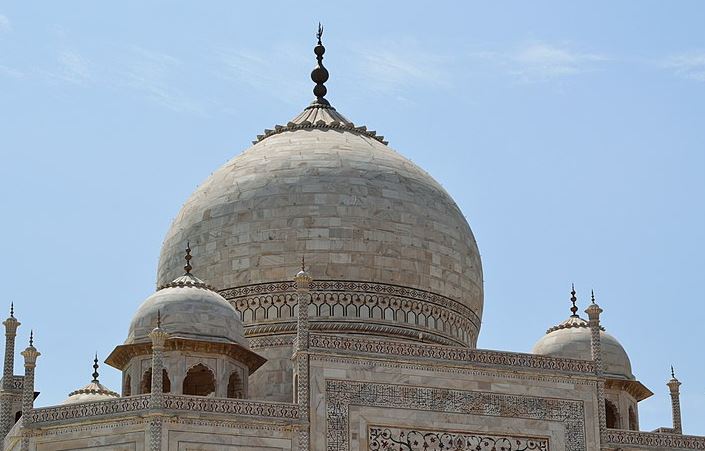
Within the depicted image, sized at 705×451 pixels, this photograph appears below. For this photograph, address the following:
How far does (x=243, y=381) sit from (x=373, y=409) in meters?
2.23

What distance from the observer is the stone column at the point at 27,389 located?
20.2 m

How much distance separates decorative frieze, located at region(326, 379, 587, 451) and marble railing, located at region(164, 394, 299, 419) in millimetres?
551

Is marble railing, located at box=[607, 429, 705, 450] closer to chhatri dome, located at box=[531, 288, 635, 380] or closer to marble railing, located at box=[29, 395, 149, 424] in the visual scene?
chhatri dome, located at box=[531, 288, 635, 380]

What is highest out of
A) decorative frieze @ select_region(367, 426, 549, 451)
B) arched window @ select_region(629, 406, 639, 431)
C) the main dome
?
the main dome

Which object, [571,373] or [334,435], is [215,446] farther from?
[571,373]

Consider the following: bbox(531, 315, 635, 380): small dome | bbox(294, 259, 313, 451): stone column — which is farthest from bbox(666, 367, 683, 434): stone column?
bbox(294, 259, 313, 451): stone column

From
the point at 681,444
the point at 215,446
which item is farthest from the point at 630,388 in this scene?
the point at 215,446

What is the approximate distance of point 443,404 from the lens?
21188 millimetres

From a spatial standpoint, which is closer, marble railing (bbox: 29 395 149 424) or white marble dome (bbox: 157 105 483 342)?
marble railing (bbox: 29 395 149 424)

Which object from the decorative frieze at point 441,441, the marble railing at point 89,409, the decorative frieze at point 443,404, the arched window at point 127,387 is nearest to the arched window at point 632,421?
the decorative frieze at point 443,404

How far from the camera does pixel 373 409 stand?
20.9 meters

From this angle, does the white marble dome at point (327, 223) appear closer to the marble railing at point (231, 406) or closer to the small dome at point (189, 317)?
the small dome at point (189, 317)

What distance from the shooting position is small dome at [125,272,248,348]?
22.0 metres

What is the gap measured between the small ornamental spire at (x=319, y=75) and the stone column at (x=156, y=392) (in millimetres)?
7882
